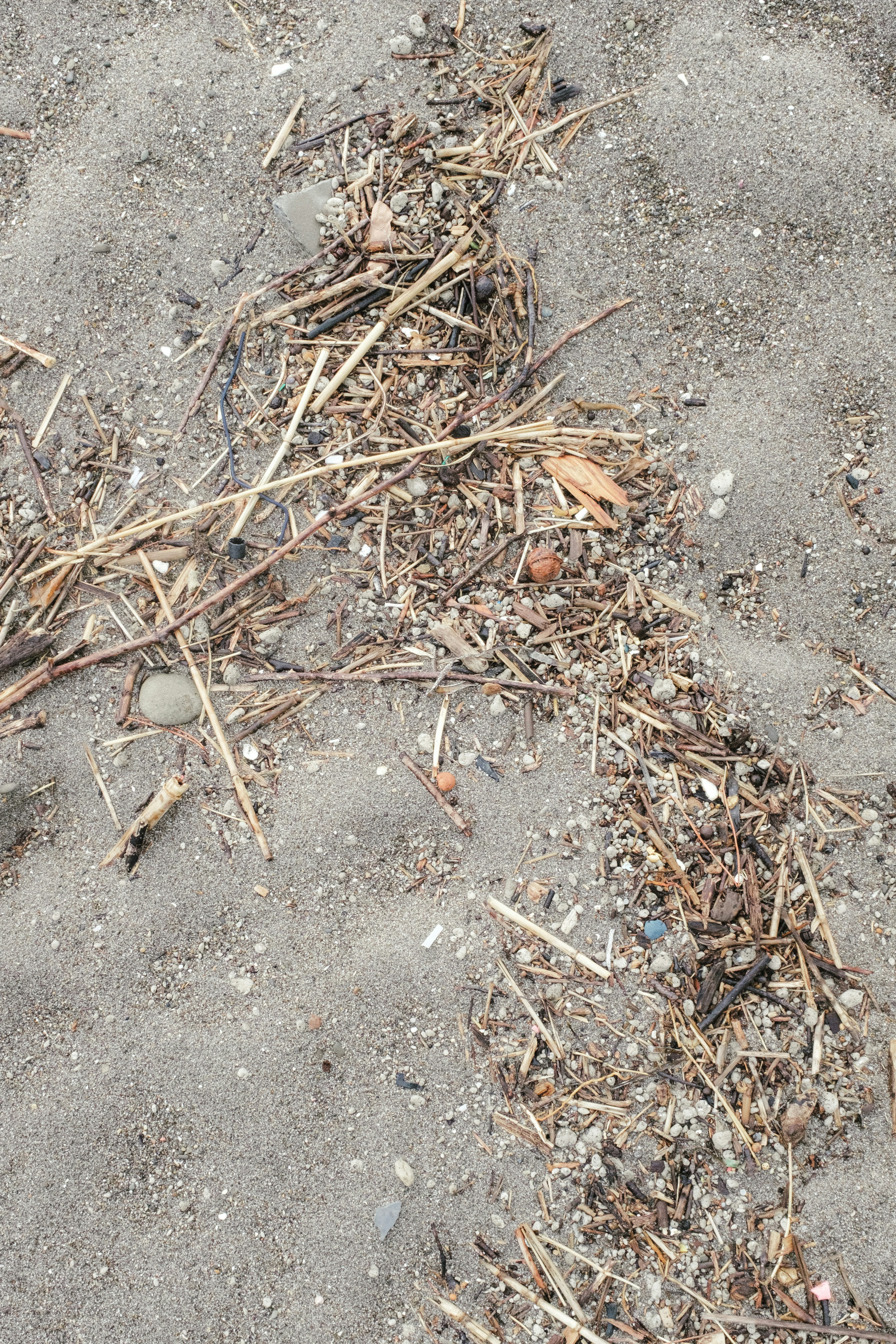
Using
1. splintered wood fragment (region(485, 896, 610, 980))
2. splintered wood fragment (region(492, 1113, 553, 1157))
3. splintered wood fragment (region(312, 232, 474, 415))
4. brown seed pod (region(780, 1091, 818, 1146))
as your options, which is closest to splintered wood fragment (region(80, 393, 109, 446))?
splintered wood fragment (region(312, 232, 474, 415))

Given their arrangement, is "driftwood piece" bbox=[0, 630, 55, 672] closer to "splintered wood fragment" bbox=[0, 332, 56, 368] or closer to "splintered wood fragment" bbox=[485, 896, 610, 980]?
"splintered wood fragment" bbox=[0, 332, 56, 368]

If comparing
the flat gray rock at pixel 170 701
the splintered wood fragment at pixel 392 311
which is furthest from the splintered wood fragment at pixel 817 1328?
the splintered wood fragment at pixel 392 311

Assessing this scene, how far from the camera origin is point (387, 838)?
1956 millimetres

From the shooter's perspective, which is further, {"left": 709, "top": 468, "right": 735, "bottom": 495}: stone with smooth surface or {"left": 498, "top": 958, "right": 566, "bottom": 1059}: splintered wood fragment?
{"left": 709, "top": 468, "right": 735, "bottom": 495}: stone with smooth surface

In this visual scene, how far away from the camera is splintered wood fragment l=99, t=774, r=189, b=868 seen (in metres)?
1.93

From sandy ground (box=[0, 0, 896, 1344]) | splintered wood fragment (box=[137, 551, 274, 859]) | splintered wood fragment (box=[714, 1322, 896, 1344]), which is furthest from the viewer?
splintered wood fragment (box=[137, 551, 274, 859])

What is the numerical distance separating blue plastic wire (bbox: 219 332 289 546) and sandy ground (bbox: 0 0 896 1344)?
0.27 ft

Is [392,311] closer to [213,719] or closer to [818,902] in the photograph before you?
[213,719]

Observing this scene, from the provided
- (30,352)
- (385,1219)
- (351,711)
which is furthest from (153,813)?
(30,352)

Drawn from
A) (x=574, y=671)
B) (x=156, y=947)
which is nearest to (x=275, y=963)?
(x=156, y=947)

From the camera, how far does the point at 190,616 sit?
2.01 metres

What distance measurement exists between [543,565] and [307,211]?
1.09 metres

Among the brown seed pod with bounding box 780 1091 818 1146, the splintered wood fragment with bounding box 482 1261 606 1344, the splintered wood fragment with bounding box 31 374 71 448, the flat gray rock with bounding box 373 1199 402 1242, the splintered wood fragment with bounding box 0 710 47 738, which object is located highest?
the splintered wood fragment with bounding box 31 374 71 448

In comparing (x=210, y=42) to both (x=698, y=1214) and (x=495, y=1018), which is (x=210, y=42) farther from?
(x=698, y=1214)
